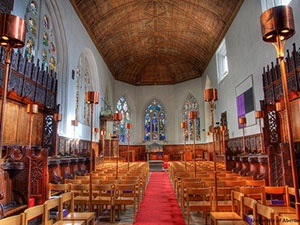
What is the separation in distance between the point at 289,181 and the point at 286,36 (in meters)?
3.55

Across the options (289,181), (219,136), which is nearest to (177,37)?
(219,136)

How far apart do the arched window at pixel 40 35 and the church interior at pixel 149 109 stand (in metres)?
0.06

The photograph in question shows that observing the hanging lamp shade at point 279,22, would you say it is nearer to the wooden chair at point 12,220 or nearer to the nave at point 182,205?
the nave at point 182,205

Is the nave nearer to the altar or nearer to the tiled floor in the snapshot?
the tiled floor

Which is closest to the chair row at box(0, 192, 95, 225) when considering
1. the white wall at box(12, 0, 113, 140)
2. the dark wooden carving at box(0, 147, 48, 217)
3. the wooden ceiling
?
the dark wooden carving at box(0, 147, 48, 217)

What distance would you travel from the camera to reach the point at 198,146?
75.3 feet

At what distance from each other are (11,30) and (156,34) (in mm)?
Result: 16774

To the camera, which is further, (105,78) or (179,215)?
(105,78)

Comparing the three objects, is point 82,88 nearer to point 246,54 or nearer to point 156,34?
point 156,34

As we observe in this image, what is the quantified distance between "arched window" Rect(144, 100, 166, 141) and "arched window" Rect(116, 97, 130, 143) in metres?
2.15

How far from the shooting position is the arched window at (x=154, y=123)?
25.3m

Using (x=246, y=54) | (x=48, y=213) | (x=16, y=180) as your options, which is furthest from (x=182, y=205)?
(x=246, y=54)

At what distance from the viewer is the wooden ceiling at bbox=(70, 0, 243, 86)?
46.1ft

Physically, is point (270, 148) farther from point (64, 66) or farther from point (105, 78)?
point (105, 78)
